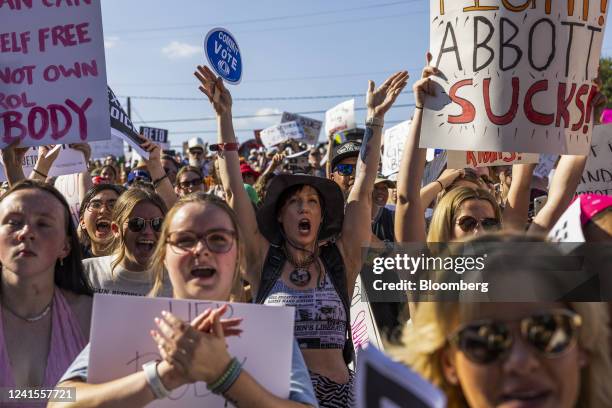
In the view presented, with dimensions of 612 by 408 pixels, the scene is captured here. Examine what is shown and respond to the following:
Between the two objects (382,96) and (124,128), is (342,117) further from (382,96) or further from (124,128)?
(382,96)

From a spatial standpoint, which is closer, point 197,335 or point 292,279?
point 197,335

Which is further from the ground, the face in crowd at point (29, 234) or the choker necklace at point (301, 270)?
the face in crowd at point (29, 234)

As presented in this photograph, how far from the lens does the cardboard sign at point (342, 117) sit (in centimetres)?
1273

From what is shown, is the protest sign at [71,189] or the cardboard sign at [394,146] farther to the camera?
the cardboard sign at [394,146]

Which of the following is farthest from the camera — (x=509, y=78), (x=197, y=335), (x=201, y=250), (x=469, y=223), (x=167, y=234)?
(x=469, y=223)

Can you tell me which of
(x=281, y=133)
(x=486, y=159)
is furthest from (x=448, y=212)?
(x=281, y=133)

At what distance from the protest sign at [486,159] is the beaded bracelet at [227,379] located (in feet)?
8.13

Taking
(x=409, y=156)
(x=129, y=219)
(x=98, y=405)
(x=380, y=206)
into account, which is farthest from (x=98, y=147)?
(x=98, y=405)

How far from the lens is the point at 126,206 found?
11.8 feet

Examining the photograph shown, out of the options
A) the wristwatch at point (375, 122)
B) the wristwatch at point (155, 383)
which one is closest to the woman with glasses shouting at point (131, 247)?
the wristwatch at point (375, 122)

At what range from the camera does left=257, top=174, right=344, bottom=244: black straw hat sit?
135 inches

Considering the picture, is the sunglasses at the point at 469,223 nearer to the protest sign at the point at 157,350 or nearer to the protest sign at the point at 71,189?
the protest sign at the point at 157,350

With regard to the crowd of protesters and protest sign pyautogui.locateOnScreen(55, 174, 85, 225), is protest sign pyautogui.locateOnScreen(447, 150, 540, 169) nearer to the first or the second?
the crowd of protesters

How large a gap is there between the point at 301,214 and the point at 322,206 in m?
0.17
